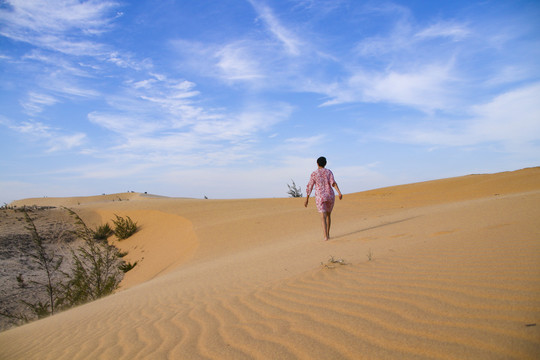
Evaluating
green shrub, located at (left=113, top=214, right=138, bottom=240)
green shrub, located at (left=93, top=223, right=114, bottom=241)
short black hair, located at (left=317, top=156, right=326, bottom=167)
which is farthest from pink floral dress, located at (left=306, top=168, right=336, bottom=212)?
green shrub, located at (left=93, top=223, right=114, bottom=241)

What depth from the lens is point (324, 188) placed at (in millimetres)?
8039

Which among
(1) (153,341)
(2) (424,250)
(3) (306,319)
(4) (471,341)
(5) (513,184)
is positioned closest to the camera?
(4) (471,341)

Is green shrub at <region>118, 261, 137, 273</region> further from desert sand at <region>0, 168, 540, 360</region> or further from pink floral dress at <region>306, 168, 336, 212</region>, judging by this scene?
pink floral dress at <region>306, 168, 336, 212</region>

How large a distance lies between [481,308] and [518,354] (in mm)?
657

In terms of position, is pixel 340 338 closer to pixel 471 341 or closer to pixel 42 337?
pixel 471 341

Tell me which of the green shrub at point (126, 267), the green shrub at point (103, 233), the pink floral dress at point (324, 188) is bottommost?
the green shrub at point (126, 267)

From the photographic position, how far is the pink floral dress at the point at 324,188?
8000mm

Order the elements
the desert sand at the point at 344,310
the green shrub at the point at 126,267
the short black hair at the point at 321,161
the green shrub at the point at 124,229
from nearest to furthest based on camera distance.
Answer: the desert sand at the point at 344,310
the short black hair at the point at 321,161
the green shrub at the point at 126,267
the green shrub at the point at 124,229

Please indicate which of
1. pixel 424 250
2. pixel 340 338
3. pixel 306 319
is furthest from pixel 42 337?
pixel 424 250

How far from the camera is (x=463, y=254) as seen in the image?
4133 mm

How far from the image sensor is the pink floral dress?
26.2 ft

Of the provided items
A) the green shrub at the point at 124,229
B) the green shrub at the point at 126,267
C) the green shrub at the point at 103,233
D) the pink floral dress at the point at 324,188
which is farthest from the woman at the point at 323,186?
the green shrub at the point at 103,233

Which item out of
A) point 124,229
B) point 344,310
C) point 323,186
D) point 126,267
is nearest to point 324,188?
point 323,186

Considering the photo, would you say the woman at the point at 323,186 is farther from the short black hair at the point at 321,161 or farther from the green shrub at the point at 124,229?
the green shrub at the point at 124,229
